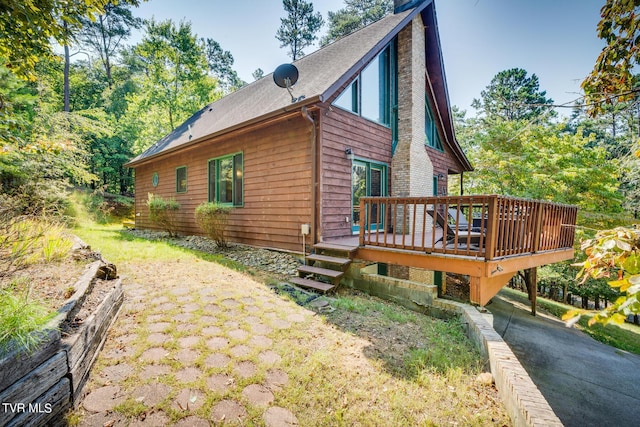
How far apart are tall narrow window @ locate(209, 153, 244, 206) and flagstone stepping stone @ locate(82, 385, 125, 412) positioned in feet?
19.8

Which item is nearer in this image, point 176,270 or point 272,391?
point 272,391

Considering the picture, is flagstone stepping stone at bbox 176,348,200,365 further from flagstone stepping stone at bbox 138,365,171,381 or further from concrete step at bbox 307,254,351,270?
concrete step at bbox 307,254,351,270

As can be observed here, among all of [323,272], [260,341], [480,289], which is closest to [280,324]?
[260,341]

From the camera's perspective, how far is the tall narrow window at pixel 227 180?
7922mm

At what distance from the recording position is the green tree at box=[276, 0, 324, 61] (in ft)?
69.8

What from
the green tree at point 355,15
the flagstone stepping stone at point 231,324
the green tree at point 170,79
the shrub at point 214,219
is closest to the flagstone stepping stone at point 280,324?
the flagstone stepping stone at point 231,324

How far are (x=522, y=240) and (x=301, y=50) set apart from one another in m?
22.8

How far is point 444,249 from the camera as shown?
4215 mm

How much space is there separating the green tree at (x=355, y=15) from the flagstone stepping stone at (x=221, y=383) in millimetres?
23837

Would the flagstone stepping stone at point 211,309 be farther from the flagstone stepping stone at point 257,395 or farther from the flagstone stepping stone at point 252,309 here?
the flagstone stepping stone at point 257,395

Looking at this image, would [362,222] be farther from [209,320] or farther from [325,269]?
[209,320]

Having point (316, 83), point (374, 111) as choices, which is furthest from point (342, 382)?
point (374, 111)

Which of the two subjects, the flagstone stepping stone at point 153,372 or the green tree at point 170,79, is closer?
the flagstone stepping stone at point 153,372

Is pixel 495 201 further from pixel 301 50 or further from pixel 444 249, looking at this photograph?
pixel 301 50
